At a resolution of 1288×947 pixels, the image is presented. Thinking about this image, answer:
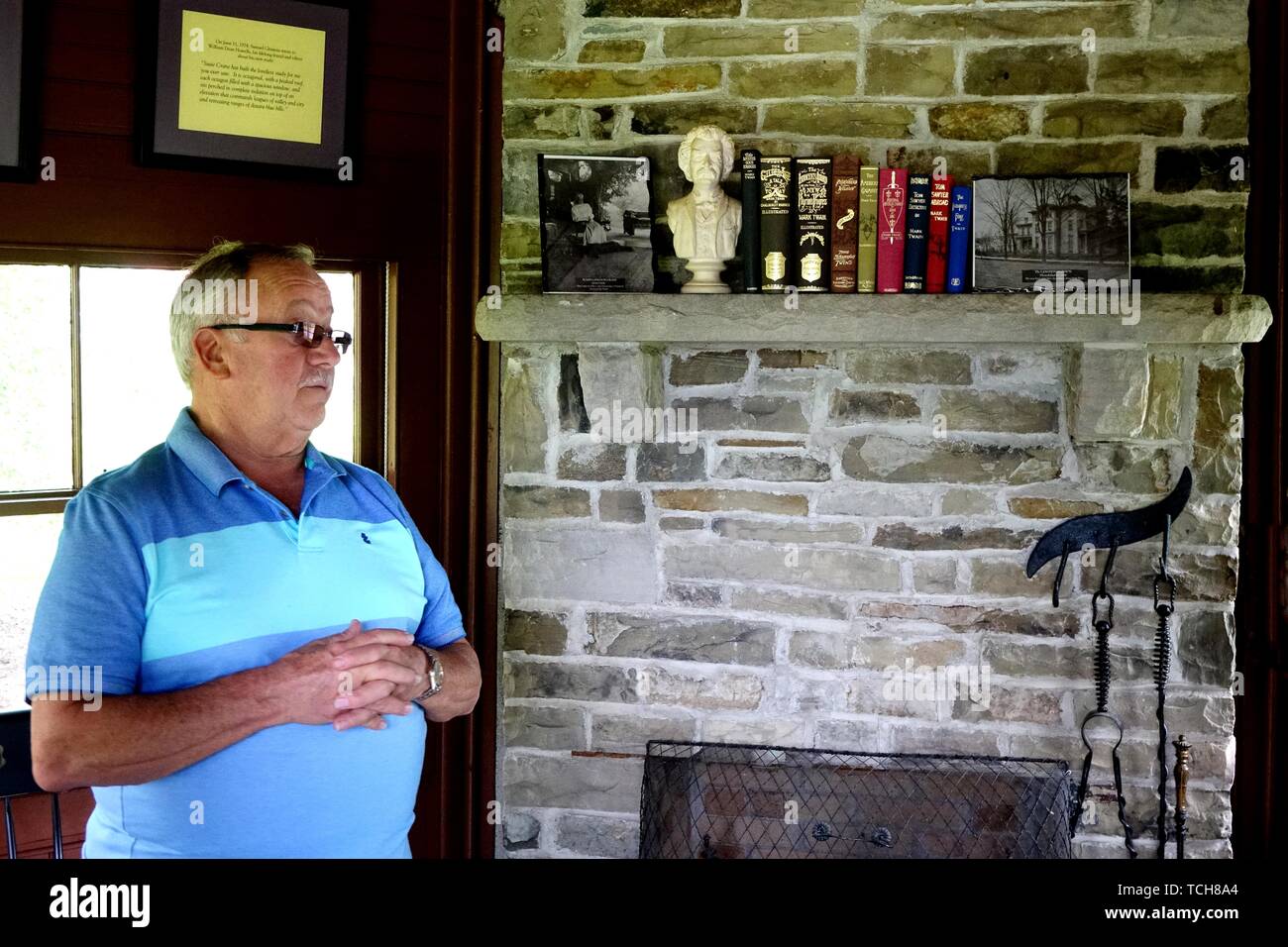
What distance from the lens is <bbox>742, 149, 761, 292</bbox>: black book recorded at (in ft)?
7.54

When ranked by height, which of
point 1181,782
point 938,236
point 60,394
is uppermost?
point 938,236

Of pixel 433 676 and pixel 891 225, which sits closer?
pixel 433 676

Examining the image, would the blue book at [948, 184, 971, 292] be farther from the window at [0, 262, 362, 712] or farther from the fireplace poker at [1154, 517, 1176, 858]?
the window at [0, 262, 362, 712]

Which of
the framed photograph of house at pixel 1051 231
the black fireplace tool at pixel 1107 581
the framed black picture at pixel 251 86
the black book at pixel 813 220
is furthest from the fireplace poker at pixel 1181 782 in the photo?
the framed black picture at pixel 251 86

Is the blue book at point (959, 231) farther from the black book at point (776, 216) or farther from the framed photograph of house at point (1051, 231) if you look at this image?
the black book at point (776, 216)

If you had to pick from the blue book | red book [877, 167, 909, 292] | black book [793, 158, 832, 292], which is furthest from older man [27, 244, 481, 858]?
the blue book

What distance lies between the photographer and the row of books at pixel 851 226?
227 cm

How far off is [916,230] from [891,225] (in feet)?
0.19

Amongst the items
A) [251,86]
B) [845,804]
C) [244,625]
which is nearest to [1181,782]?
[845,804]

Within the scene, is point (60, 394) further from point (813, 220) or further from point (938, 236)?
point (938, 236)

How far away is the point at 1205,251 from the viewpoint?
231 cm

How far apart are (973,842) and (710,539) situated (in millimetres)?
913

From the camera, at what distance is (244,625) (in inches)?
64.0
